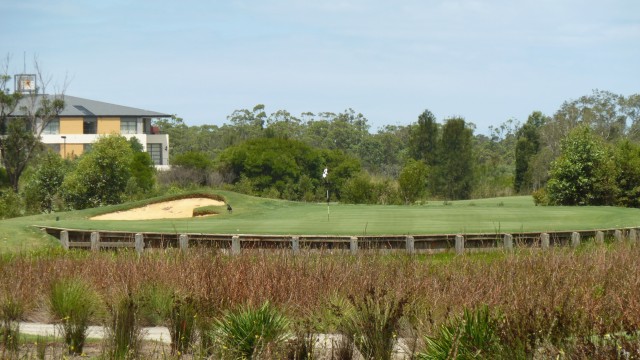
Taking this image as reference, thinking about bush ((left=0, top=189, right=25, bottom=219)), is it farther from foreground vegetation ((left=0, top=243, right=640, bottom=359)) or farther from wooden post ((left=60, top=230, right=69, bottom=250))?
foreground vegetation ((left=0, top=243, right=640, bottom=359))

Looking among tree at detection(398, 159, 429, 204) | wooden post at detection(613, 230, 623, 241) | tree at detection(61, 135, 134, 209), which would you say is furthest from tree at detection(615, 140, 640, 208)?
tree at detection(61, 135, 134, 209)

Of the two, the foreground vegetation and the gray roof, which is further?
the gray roof

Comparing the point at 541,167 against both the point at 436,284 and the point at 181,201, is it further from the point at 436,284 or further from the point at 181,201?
the point at 436,284

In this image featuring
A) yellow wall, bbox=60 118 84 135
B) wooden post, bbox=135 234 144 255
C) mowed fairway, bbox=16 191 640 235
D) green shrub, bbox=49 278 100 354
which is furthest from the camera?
yellow wall, bbox=60 118 84 135

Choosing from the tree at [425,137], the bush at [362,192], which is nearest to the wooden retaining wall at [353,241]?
the bush at [362,192]

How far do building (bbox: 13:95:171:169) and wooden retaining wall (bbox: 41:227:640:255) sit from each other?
76.9 meters

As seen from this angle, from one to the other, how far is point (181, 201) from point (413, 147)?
45.4m

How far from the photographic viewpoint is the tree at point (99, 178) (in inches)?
1964

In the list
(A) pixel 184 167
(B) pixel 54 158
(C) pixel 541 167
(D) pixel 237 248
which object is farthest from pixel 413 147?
(D) pixel 237 248

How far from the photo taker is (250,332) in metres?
9.22

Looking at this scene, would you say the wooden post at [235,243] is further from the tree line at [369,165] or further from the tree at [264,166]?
the tree at [264,166]

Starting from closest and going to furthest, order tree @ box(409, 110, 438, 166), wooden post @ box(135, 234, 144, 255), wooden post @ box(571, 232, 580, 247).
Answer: wooden post @ box(135, 234, 144, 255) < wooden post @ box(571, 232, 580, 247) < tree @ box(409, 110, 438, 166)

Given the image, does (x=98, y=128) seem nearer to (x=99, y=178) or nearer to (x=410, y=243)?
(x=99, y=178)

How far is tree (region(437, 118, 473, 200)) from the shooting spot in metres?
72.8
